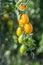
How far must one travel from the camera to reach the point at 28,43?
1031mm

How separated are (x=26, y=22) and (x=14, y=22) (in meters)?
1.08

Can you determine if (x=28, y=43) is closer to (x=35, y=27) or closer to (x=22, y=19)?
(x=22, y=19)

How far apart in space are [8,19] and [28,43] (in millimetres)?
921

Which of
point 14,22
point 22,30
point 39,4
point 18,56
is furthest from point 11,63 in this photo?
point 22,30

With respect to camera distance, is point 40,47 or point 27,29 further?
point 40,47

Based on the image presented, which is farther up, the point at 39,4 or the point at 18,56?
the point at 39,4

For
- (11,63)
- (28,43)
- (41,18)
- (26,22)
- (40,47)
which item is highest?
(26,22)

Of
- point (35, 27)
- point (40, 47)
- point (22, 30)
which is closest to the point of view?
point (22, 30)

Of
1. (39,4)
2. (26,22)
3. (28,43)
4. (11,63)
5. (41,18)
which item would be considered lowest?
(11,63)

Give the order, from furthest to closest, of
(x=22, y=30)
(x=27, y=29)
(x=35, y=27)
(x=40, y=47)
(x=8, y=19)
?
(x=35, y=27), (x=40, y=47), (x=8, y=19), (x=22, y=30), (x=27, y=29)

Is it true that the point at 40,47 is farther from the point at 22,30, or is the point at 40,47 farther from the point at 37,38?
the point at 22,30

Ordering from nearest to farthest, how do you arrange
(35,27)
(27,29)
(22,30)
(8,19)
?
(27,29) < (22,30) < (8,19) < (35,27)

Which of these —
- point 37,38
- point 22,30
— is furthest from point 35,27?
point 22,30

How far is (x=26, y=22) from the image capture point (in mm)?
953
